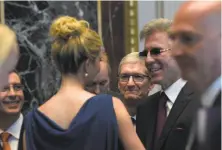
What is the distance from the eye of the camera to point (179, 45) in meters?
1.38

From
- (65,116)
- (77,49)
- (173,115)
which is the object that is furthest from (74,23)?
(173,115)

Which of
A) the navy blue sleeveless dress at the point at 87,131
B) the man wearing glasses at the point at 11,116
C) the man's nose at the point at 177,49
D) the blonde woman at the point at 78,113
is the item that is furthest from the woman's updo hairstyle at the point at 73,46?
the man wearing glasses at the point at 11,116

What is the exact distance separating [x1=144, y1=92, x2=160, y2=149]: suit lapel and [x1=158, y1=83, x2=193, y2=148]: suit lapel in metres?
0.16

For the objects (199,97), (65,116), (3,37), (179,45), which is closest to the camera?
(199,97)

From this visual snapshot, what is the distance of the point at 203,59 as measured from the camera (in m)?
1.28

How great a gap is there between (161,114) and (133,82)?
656 mm

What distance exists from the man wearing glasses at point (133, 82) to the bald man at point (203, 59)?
6.94ft

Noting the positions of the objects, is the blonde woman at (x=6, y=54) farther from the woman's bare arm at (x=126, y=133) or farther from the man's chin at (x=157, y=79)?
the man's chin at (x=157, y=79)

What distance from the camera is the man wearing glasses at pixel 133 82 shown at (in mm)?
3506

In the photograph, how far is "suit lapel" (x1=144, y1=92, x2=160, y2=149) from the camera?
285 cm

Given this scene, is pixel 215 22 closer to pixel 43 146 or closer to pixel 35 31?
pixel 43 146

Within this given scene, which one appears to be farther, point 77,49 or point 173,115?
point 173,115

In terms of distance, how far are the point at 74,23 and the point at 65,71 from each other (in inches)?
9.3

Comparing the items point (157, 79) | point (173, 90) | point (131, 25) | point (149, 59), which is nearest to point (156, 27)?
point (149, 59)
